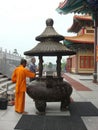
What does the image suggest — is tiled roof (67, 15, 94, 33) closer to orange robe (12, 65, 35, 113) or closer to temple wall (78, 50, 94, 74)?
temple wall (78, 50, 94, 74)

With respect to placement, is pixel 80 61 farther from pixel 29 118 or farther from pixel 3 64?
pixel 29 118

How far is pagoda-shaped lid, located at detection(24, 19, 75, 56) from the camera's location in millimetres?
10977

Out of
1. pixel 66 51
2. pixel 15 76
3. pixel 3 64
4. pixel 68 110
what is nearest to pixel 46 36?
pixel 66 51

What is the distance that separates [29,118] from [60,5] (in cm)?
1426

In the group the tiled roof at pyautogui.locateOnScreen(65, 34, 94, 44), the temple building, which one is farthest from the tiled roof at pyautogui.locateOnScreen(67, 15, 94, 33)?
the tiled roof at pyautogui.locateOnScreen(65, 34, 94, 44)

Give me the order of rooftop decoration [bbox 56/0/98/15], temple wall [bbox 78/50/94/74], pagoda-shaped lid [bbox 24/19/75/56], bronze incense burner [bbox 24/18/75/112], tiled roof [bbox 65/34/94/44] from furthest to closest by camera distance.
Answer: temple wall [bbox 78/50/94/74], tiled roof [bbox 65/34/94/44], rooftop decoration [bbox 56/0/98/15], pagoda-shaped lid [bbox 24/19/75/56], bronze incense burner [bbox 24/18/75/112]

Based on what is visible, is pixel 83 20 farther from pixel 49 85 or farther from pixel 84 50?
pixel 49 85

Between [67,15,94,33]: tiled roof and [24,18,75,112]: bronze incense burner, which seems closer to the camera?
[24,18,75,112]: bronze incense burner

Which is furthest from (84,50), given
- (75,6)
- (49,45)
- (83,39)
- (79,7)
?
(49,45)

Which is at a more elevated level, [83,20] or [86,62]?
[83,20]

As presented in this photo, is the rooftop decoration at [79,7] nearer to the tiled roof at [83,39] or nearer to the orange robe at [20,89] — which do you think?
the orange robe at [20,89]

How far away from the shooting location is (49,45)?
11.3 m

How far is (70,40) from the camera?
38938 millimetres

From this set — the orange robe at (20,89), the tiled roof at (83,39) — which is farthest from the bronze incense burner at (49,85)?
the tiled roof at (83,39)
